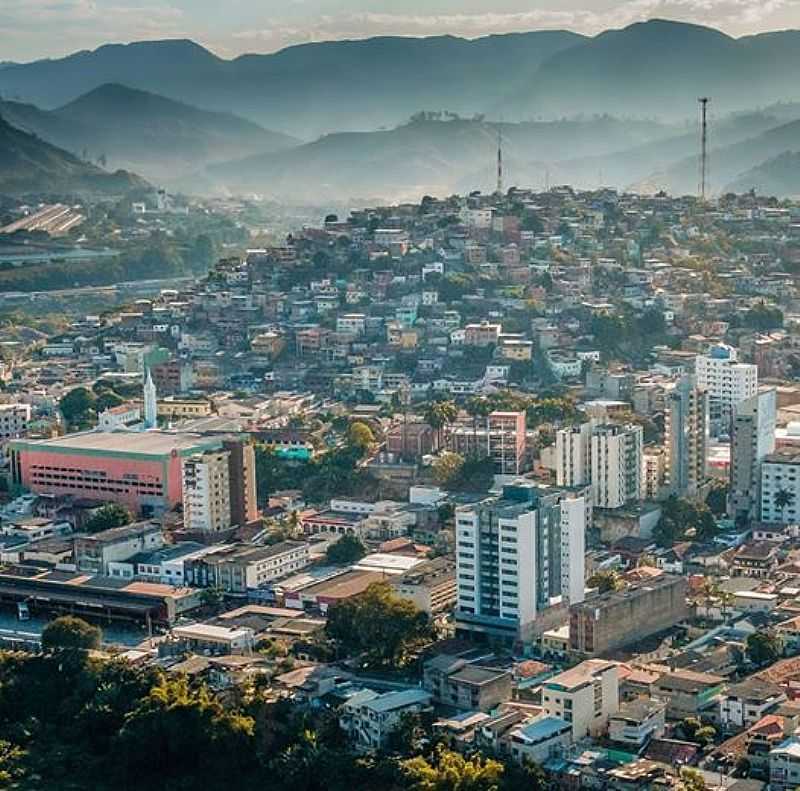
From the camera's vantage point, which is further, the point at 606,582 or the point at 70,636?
the point at 606,582

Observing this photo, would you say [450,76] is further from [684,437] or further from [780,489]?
[780,489]

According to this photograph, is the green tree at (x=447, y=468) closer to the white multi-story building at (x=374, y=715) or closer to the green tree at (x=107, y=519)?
the green tree at (x=107, y=519)

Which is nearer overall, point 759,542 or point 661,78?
point 759,542

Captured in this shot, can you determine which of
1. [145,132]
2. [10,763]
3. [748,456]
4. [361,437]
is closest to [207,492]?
[361,437]

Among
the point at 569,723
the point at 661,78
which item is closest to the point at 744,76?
the point at 661,78

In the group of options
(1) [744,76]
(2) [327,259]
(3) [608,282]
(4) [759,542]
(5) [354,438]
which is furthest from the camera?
(1) [744,76]

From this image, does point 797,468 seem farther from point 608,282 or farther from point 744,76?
point 744,76

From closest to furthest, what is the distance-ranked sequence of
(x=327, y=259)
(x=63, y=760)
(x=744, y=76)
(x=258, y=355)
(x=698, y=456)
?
(x=63, y=760), (x=698, y=456), (x=258, y=355), (x=327, y=259), (x=744, y=76)

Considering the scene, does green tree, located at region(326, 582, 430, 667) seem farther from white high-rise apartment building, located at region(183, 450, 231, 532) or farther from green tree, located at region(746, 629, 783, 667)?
white high-rise apartment building, located at region(183, 450, 231, 532)
